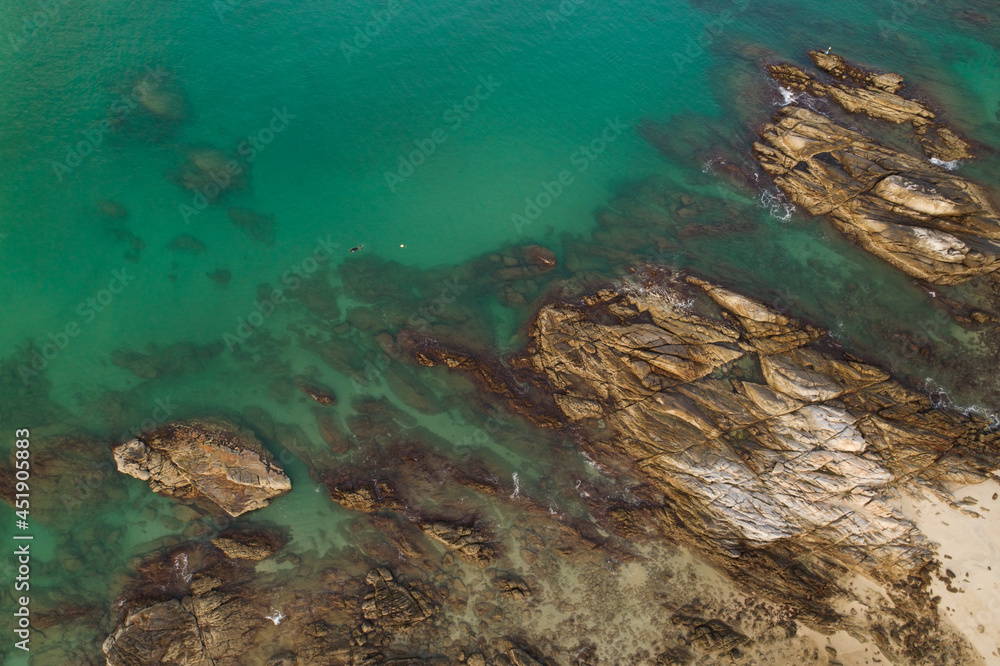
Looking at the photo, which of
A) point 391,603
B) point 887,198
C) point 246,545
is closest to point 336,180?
point 246,545

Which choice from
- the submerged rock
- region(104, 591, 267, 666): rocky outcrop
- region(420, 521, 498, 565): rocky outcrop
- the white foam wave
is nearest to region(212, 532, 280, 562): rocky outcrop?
region(104, 591, 267, 666): rocky outcrop

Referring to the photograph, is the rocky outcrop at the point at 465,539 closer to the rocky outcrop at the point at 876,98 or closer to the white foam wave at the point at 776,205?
the white foam wave at the point at 776,205

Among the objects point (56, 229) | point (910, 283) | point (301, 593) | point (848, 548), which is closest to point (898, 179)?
point (910, 283)

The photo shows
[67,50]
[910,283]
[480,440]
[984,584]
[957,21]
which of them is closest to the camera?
[984,584]

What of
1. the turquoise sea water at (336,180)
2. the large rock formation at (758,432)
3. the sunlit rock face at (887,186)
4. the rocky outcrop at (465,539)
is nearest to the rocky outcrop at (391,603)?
the rocky outcrop at (465,539)

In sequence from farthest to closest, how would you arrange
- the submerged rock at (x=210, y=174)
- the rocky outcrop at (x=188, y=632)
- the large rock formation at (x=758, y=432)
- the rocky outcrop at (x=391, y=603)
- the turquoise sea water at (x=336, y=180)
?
1. the submerged rock at (x=210, y=174)
2. the turquoise sea water at (x=336, y=180)
3. the large rock formation at (x=758, y=432)
4. the rocky outcrop at (x=391, y=603)
5. the rocky outcrop at (x=188, y=632)

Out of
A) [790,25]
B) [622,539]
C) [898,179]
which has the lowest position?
[622,539]

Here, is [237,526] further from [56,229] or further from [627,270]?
[627,270]
